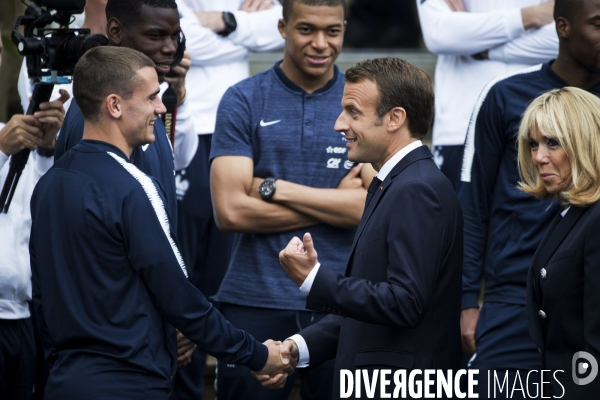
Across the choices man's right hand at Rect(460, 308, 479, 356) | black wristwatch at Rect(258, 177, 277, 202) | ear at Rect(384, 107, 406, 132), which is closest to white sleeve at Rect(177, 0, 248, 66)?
black wristwatch at Rect(258, 177, 277, 202)

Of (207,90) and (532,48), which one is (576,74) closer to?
(532,48)

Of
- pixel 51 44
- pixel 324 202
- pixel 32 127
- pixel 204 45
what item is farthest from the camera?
pixel 204 45

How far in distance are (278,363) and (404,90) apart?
1208 millimetres

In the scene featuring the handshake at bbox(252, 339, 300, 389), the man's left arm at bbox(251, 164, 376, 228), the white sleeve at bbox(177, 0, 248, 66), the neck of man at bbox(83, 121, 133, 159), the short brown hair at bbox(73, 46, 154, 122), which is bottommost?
the handshake at bbox(252, 339, 300, 389)

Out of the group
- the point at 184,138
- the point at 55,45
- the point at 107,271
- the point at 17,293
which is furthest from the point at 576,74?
the point at 17,293

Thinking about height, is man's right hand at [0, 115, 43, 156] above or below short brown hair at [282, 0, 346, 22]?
below

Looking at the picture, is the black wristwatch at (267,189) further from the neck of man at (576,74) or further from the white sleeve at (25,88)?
the neck of man at (576,74)

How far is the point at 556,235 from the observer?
3535mm

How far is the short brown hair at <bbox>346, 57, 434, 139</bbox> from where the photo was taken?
3494 mm

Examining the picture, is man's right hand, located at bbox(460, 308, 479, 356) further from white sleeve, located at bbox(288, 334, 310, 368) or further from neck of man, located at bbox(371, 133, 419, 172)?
neck of man, located at bbox(371, 133, 419, 172)

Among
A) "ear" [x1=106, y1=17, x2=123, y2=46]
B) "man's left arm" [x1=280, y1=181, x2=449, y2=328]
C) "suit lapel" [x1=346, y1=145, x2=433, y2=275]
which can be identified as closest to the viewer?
"man's left arm" [x1=280, y1=181, x2=449, y2=328]

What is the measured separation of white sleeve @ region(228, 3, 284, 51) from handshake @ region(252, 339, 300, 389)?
2.20 metres

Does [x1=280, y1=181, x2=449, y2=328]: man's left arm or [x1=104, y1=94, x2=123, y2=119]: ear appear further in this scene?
[x1=104, y1=94, x2=123, y2=119]: ear

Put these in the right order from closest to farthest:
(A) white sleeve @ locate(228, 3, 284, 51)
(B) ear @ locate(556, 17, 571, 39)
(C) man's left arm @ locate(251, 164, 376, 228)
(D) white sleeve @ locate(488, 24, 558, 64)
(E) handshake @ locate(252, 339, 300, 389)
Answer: (E) handshake @ locate(252, 339, 300, 389) < (C) man's left arm @ locate(251, 164, 376, 228) < (B) ear @ locate(556, 17, 571, 39) < (D) white sleeve @ locate(488, 24, 558, 64) < (A) white sleeve @ locate(228, 3, 284, 51)
